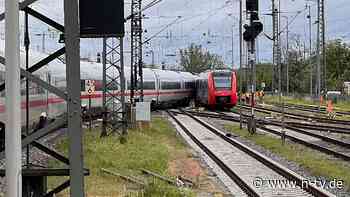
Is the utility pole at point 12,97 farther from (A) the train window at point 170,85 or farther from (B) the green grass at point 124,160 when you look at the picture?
(A) the train window at point 170,85

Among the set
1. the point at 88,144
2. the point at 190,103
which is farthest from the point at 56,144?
the point at 190,103

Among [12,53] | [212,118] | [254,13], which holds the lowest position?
[212,118]

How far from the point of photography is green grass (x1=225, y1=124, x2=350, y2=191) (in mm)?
15785

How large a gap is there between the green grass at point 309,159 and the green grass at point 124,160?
3.35m

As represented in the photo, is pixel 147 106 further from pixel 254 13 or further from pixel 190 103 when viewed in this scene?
pixel 190 103

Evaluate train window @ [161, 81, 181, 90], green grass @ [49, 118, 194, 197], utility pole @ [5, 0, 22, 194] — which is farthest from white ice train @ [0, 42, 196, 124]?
utility pole @ [5, 0, 22, 194]

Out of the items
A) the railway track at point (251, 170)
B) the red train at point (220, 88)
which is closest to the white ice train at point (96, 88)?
the red train at point (220, 88)

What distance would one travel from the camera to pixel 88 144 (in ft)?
68.1

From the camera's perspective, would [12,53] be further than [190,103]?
No

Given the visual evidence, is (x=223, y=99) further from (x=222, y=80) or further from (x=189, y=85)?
(x=189, y=85)

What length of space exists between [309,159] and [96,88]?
19.3 metres

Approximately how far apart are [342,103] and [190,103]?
16.8 m

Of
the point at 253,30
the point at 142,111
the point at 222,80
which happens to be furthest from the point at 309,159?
the point at 222,80

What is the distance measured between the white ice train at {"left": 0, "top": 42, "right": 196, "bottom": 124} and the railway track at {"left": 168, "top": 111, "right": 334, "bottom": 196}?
18.0 feet
